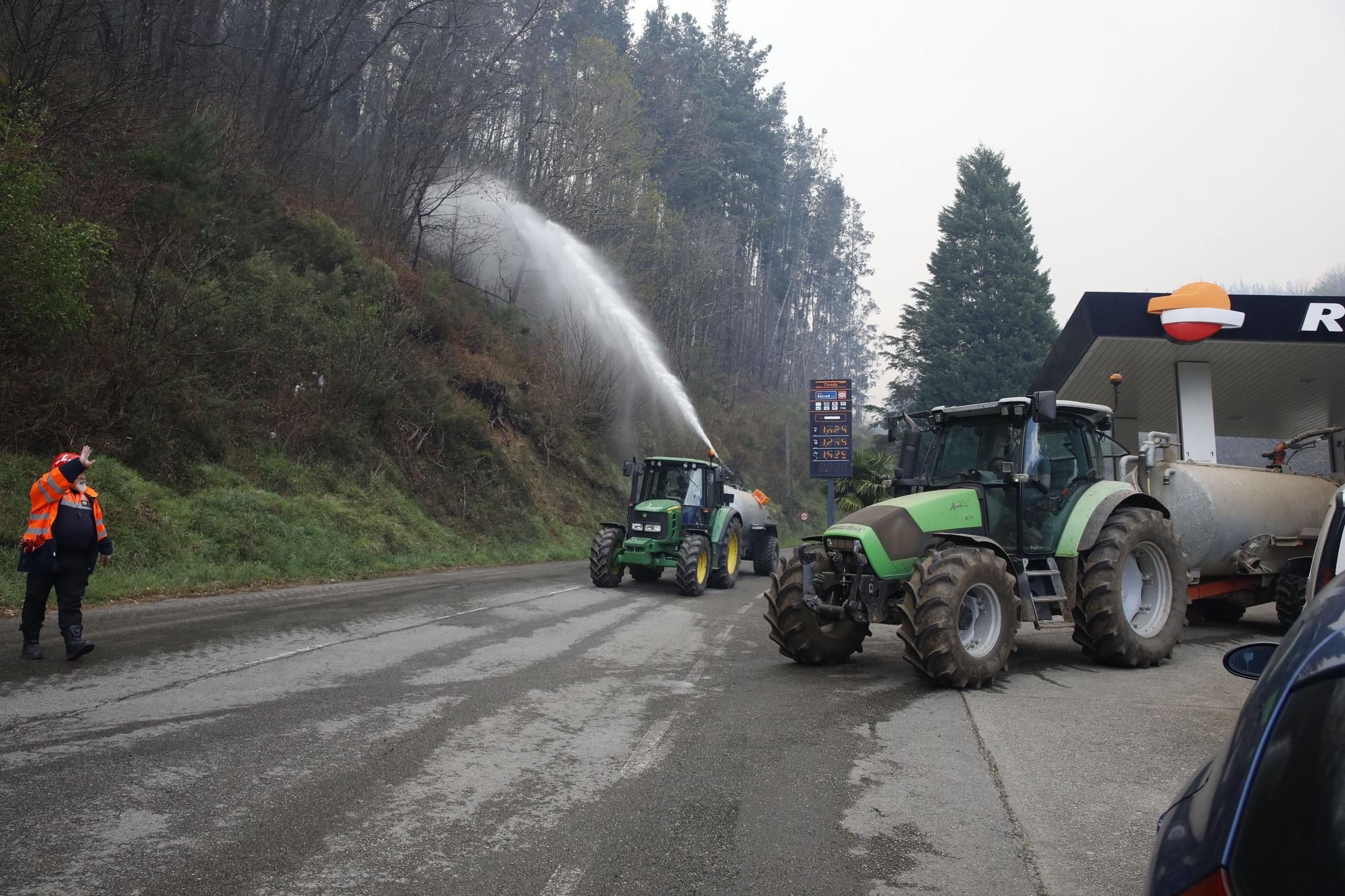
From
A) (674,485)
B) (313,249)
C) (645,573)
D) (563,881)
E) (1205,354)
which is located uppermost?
(313,249)

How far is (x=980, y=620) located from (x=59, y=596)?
8332mm

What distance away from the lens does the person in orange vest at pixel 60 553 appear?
27.2ft

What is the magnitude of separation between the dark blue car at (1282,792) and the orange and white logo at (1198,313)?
18.3 metres

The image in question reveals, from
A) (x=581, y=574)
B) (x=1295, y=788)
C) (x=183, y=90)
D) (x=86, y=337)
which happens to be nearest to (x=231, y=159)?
(x=183, y=90)

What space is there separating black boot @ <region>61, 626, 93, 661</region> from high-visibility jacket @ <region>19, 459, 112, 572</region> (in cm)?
57

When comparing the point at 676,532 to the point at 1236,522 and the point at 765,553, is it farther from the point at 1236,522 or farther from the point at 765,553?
the point at 1236,522

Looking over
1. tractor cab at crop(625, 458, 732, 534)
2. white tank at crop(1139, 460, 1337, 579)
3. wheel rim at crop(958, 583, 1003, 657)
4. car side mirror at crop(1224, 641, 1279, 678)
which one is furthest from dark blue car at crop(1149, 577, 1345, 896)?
tractor cab at crop(625, 458, 732, 534)

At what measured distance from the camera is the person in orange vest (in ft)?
27.2

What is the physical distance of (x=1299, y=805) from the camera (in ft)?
5.05

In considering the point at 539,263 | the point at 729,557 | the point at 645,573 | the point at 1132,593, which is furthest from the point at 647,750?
the point at 539,263

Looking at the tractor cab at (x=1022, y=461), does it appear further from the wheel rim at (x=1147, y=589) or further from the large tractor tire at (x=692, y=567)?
the large tractor tire at (x=692, y=567)

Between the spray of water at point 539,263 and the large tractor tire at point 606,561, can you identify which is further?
the spray of water at point 539,263


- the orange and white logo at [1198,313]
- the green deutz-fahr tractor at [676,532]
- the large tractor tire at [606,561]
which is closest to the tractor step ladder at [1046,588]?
the green deutz-fahr tractor at [676,532]

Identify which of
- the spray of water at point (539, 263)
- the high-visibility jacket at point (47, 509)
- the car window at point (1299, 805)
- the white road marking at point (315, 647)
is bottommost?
the white road marking at point (315, 647)
